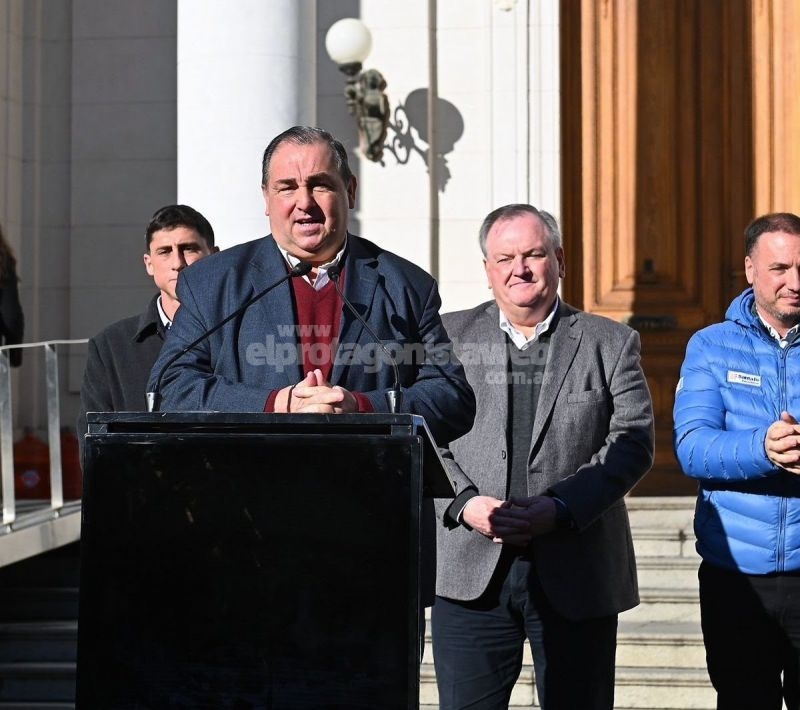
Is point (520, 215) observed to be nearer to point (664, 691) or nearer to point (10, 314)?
point (664, 691)

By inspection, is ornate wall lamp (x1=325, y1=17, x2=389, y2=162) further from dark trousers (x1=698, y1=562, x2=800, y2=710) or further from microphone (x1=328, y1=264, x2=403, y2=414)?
microphone (x1=328, y1=264, x2=403, y2=414)

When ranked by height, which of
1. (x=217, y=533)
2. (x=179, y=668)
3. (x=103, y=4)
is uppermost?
(x=103, y=4)

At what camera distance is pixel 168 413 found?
2.51 m

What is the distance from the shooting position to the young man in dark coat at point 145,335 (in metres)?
4.14

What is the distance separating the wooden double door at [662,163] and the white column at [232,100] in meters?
2.07

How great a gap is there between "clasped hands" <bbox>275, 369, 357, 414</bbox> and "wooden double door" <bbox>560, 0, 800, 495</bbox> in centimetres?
491

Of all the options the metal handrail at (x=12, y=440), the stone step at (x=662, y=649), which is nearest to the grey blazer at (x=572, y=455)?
the stone step at (x=662, y=649)

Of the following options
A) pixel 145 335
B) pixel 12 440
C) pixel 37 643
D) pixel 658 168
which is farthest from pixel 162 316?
pixel 658 168

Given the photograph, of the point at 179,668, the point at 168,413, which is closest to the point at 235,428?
the point at 168,413

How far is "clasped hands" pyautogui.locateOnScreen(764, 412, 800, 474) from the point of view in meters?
3.53

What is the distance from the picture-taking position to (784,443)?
353 cm

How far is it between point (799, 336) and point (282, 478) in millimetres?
1854

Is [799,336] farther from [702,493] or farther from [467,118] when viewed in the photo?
[467,118]

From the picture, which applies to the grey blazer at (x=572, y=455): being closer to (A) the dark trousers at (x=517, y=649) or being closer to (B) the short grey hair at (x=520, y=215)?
(A) the dark trousers at (x=517, y=649)
